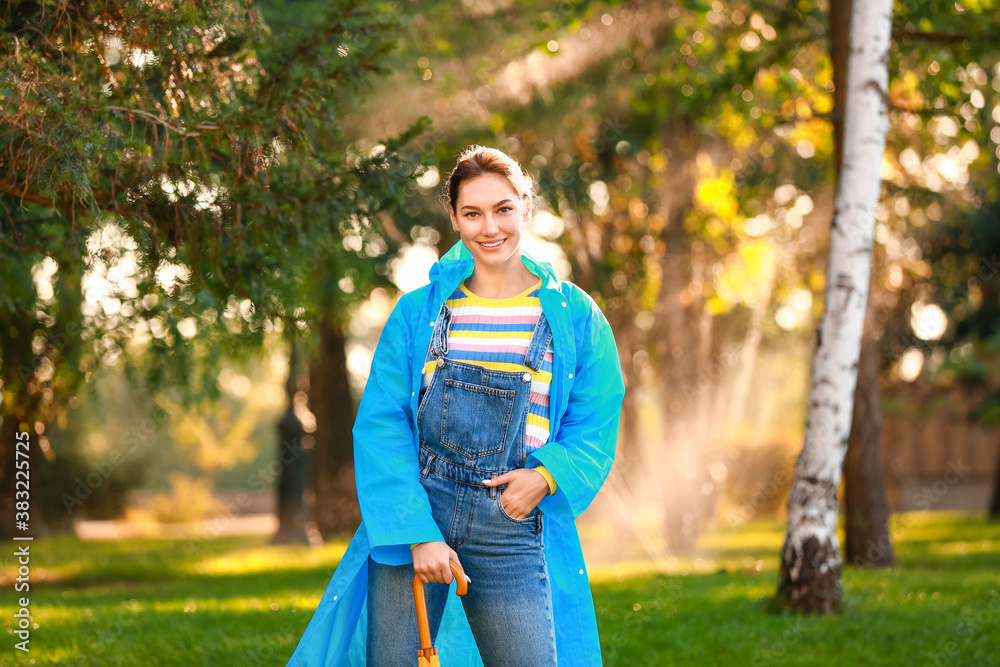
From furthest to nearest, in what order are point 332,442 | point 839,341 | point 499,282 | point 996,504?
point 996,504 → point 332,442 → point 839,341 → point 499,282

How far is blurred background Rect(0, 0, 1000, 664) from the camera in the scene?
3.60 metres

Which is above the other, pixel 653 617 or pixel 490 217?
pixel 490 217

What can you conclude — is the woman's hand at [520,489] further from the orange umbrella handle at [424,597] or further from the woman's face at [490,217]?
the woman's face at [490,217]

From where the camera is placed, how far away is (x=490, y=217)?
101 inches

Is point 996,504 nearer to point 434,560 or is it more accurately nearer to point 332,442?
point 332,442

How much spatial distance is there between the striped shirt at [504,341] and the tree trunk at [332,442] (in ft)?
35.7

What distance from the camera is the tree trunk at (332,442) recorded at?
43.5 ft

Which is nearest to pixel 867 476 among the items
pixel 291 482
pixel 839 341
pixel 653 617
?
pixel 839 341

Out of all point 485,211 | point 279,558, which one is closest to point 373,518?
point 485,211

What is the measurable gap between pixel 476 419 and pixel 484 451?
0.09m

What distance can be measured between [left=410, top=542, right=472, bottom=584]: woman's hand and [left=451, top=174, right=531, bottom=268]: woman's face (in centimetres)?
85

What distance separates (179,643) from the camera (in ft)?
17.0

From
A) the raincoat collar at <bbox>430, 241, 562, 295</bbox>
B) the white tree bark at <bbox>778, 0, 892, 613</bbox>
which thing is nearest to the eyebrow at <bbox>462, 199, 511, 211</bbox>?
the raincoat collar at <bbox>430, 241, 562, 295</bbox>

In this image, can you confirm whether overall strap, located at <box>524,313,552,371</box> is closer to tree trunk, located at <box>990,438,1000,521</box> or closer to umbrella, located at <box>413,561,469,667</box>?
umbrella, located at <box>413,561,469,667</box>
